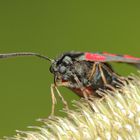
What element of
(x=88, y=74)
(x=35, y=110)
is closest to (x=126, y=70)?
(x=35, y=110)

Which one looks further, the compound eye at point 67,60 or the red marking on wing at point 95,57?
the compound eye at point 67,60

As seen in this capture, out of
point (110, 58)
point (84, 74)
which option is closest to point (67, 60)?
point (84, 74)

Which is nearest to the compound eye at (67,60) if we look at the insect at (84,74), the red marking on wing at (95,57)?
the insect at (84,74)

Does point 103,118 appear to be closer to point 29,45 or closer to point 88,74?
point 88,74

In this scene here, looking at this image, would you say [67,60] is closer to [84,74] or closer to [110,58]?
[84,74]

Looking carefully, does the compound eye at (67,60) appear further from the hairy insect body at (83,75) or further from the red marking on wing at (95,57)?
the red marking on wing at (95,57)

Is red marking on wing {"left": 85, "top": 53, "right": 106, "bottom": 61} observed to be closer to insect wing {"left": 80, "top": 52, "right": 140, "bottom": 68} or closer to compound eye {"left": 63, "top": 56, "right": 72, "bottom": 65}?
insect wing {"left": 80, "top": 52, "right": 140, "bottom": 68}

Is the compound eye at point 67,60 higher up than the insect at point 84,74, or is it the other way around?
the compound eye at point 67,60

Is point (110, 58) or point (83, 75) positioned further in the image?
point (83, 75)
